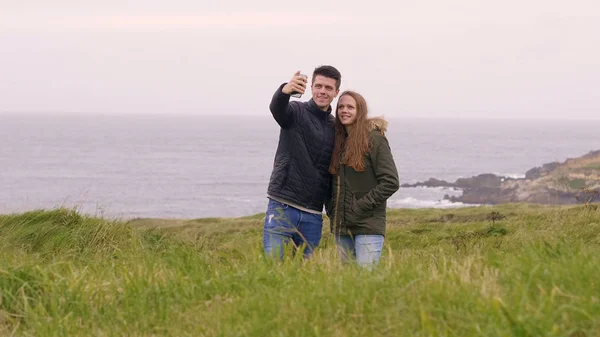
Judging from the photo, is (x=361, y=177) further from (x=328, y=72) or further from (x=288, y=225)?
(x=328, y=72)

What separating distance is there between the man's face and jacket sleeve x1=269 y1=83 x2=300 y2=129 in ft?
0.77

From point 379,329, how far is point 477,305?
587 mm

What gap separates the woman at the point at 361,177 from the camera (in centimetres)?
762

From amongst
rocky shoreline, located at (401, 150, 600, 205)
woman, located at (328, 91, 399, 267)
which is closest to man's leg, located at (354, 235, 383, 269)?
woman, located at (328, 91, 399, 267)

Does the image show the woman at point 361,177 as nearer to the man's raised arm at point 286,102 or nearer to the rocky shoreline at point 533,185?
→ the man's raised arm at point 286,102

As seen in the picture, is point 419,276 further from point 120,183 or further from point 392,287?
point 120,183

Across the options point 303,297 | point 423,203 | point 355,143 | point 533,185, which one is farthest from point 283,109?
point 533,185

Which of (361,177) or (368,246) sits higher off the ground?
(361,177)

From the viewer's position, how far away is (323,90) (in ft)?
25.6

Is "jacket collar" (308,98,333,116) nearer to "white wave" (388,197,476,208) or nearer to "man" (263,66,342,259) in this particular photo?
"man" (263,66,342,259)

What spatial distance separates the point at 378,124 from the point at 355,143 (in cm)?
37

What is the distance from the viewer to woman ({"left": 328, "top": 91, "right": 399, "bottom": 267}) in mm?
7617

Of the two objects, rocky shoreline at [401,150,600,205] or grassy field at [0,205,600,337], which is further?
rocky shoreline at [401,150,600,205]

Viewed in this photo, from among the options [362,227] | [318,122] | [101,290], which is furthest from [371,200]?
[101,290]
